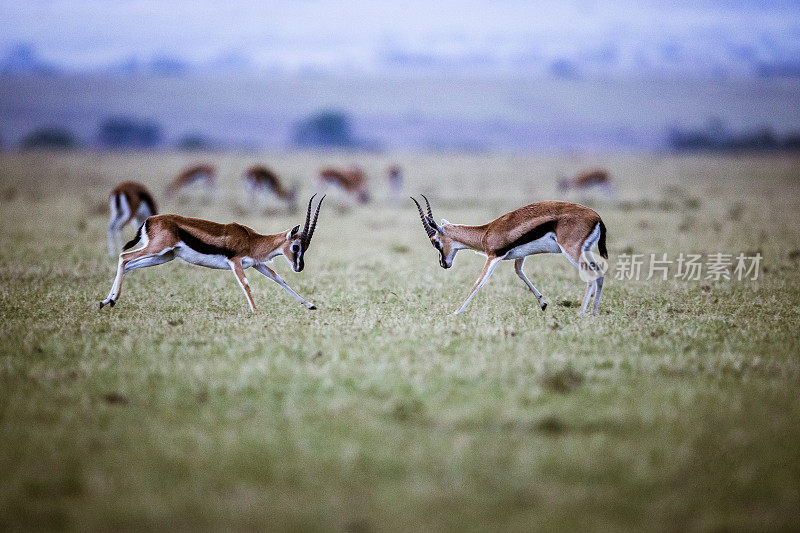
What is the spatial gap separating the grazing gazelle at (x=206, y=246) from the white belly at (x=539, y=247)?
2.68 metres

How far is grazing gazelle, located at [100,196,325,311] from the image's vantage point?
32.9 ft

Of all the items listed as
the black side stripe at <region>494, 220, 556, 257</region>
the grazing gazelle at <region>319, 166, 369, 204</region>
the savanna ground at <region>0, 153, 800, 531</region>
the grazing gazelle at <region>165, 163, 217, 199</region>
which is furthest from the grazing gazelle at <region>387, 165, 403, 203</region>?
the black side stripe at <region>494, 220, 556, 257</region>

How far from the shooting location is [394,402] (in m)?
6.66

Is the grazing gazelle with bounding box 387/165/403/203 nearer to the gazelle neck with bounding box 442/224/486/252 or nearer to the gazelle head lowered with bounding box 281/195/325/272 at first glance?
the gazelle neck with bounding box 442/224/486/252

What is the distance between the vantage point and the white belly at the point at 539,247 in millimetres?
10125

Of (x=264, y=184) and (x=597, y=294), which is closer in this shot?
(x=597, y=294)

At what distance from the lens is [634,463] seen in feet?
18.0

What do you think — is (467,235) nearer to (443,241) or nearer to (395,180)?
(443,241)

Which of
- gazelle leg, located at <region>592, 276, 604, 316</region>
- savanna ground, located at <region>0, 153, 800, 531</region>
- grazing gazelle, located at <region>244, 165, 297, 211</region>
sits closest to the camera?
savanna ground, located at <region>0, 153, 800, 531</region>

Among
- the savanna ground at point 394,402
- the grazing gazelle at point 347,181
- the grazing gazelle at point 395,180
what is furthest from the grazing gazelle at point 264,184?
the savanna ground at point 394,402

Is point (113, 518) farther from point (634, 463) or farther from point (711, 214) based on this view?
point (711, 214)

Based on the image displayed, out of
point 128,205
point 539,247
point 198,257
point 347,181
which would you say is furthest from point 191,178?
point 539,247

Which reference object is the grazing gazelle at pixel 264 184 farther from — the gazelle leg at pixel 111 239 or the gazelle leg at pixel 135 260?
the gazelle leg at pixel 135 260

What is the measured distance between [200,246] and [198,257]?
0.53ft
